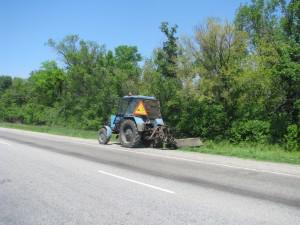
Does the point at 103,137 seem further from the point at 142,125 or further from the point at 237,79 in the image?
the point at 237,79

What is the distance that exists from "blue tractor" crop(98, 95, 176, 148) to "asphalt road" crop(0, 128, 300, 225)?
5.47m

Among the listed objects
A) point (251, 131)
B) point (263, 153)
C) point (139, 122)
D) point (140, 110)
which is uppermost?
point (140, 110)

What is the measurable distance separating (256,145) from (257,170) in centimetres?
990

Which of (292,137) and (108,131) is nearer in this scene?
(292,137)

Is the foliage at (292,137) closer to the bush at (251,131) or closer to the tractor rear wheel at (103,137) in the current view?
the bush at (251,131)

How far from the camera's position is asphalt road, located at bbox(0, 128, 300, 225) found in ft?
22.0

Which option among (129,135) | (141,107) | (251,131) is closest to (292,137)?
(251,131)

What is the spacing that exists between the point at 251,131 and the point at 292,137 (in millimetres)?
2690

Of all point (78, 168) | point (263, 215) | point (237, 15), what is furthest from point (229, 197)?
point (237, 15)

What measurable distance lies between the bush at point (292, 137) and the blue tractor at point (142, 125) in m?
6.26

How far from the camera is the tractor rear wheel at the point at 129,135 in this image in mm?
19969

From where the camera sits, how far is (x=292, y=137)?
2130 centimetres

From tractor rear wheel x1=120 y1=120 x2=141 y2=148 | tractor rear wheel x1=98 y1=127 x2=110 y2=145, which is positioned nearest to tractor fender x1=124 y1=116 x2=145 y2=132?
tractor rear wheel x1=120 y1=120 x2=141 y2=148

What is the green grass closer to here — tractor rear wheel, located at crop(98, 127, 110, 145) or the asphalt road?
the asphalt road
